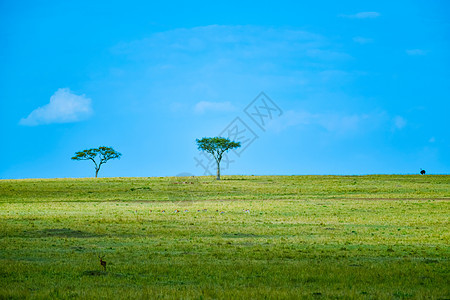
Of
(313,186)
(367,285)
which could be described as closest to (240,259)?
(367,285)

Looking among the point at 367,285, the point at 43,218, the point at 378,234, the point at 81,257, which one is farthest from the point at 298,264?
the point at 43,218

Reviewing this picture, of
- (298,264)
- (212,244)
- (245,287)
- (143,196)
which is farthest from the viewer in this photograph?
(143,196)

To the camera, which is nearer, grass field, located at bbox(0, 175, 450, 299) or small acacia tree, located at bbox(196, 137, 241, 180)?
grass field, located at bbox(0, 175, 450, 299)

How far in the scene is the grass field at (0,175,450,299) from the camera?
14719 millimetres

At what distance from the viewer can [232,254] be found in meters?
21.9

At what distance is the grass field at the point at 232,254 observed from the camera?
1472 cm

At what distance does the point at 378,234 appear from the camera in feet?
99.8

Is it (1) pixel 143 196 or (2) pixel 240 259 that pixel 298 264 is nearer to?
(2) pixel 240 259

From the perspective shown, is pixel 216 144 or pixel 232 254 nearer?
pixel 232 254

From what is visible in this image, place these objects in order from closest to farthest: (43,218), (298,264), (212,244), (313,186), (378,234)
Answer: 1. (298,264)
2. (212,244)
3. (378,234)
4. (43,218)
5. (313,186)

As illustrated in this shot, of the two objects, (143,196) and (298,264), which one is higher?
(143,196)

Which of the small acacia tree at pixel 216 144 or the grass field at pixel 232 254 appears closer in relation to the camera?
the grass field at pixel 232 254

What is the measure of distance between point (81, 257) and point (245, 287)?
366 inches

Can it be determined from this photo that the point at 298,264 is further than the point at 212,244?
No
